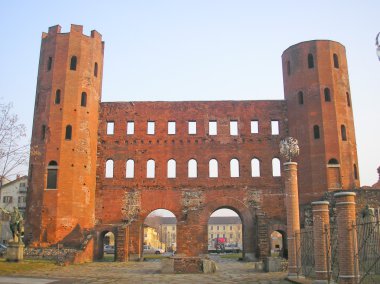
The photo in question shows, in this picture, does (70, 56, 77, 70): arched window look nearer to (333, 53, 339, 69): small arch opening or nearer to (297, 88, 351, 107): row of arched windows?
(297, 88, 351, 107): row of arched windows

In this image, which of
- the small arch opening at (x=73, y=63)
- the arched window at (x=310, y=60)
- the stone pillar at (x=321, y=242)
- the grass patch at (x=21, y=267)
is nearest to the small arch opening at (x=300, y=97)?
the arched window at (x=310, y=60)

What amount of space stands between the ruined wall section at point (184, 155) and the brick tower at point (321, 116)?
1.70 metres

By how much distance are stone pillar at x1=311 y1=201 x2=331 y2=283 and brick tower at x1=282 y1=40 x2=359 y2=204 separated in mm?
14326

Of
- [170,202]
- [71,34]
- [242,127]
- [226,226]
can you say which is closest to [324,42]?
[242,127]

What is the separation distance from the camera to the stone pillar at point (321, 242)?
43.6 feet

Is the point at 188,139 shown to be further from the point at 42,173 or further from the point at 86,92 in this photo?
the point at 42,173

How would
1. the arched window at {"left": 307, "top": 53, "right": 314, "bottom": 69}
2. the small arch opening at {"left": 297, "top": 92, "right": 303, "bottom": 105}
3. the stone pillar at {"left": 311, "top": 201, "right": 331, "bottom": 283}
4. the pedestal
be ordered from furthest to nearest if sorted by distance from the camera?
1. the arched window at {"left": 307, "top": 53, "right": 314, "bottom": 69}
2. the small arch opening at {"left": 297, "top": 92, "right": 303, "bottom": 105}
3. the pedestal
4. the stone pillar at {"left": 311, "top": 201, "right": 331, "bottom": 283}

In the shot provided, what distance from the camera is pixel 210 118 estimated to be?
3123 cm

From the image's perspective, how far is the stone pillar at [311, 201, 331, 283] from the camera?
13289 millimetres

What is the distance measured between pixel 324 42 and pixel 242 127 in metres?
8.28

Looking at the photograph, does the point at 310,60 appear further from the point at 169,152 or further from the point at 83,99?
the point at 83,99

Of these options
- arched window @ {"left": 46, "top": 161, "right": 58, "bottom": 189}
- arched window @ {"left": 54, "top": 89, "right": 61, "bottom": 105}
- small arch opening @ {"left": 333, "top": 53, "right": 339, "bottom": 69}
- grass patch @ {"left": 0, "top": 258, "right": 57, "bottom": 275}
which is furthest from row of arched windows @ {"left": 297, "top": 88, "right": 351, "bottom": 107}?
grass patch @ {"left": 0, "top": 258, "right": 57, "bottom": 275}

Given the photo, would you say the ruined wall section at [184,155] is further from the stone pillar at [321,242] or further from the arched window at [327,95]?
the stone pillar at [321,242]

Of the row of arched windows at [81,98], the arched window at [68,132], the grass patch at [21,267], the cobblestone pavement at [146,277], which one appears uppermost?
the row of arched windows at [81,98]
